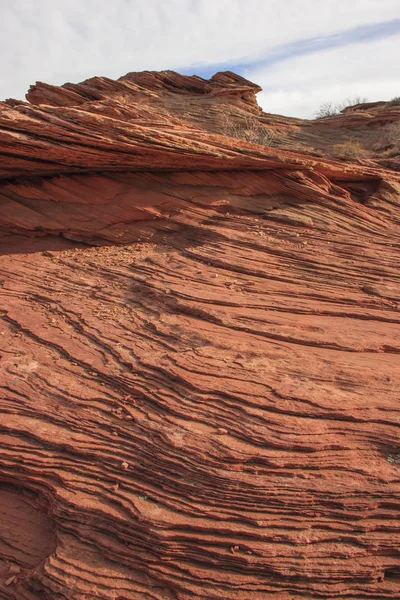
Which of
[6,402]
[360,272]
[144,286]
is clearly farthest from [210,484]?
[360,272]

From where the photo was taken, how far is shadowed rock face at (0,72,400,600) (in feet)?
14.7

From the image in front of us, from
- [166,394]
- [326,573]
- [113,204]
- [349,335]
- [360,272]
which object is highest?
[113,204]

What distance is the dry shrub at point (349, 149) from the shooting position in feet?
58.6

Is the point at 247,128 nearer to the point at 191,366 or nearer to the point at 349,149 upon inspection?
the point at 349,149

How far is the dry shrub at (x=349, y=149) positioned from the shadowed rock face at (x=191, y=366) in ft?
21.4

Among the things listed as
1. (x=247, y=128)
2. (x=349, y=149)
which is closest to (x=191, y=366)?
(x=349, y=149)

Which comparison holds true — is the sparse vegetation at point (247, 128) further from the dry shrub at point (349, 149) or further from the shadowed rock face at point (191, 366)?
the shadowed rock face at point (191, 366)

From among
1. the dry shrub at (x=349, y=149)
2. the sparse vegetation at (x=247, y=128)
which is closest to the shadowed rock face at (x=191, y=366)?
the dry shrub at (x=349, y=149)

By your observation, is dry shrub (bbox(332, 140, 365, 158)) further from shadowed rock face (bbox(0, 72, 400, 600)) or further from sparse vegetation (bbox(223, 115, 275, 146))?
shadowed rock face (bbox(0, 72, 400, 600))

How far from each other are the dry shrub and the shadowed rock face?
6.53m

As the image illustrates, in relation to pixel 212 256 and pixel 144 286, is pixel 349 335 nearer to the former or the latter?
pixel 212 256

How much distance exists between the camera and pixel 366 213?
31.9ft

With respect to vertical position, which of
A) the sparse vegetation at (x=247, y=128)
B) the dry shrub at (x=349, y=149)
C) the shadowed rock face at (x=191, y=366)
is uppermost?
the sparse vegetation at (x=247, y=128)

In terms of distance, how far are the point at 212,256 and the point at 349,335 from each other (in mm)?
3157
